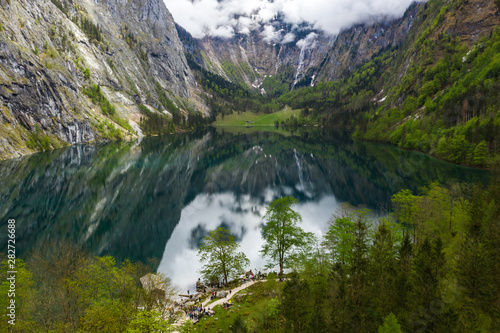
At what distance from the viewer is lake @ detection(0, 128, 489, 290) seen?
47781mm

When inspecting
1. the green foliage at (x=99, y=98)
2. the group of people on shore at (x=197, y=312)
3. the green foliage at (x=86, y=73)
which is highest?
the green foliage at (x=86, y=73)

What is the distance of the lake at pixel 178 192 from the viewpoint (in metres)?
47.8

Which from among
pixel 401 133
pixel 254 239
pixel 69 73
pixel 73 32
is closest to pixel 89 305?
pixel 254 239

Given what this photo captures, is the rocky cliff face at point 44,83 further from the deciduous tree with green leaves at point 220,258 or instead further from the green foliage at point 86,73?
the deciduous tree with green leaves at point 220,258

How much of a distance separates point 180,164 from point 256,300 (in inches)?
3375

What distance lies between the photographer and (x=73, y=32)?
193 m

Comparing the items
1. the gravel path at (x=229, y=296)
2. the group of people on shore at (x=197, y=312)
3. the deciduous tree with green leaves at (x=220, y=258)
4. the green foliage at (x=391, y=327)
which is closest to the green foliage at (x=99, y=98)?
the deciduous tree with green leaves at (x=220, y=258)

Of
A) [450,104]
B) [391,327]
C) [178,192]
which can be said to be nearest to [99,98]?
[178,192]

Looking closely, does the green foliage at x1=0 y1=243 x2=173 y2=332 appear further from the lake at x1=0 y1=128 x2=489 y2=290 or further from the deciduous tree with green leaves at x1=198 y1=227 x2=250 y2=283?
the lake at x1=0 y1=128 x2=489 y2=290

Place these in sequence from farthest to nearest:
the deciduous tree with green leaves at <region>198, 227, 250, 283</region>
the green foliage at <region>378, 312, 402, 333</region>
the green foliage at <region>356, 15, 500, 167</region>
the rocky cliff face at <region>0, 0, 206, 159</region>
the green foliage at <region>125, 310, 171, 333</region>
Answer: the rocky cliff face at <region>0, 0, 206, 159</region>, the green foliage at <region>356, 15, 500, 167</region>, the deciduous tree with green leaves at <region>198, 227, 250, 283</region>, the green foliage at <region>125, 310, 171, 333</region>, the green foliage at <region>378, 312, 402, 333</region>

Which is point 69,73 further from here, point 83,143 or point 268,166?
point 268,166

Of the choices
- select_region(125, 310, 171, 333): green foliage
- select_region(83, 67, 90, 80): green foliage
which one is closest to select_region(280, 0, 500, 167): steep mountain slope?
select_region(125, 310, 171, 333): green foliage

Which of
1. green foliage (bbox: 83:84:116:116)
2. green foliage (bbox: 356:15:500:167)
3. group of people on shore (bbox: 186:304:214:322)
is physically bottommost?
group of people on shore (bbox: 186:304:214:322)

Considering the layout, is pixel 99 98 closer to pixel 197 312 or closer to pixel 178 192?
pixel 178 192
